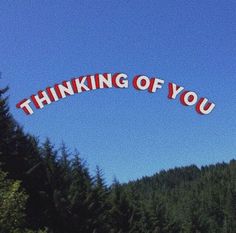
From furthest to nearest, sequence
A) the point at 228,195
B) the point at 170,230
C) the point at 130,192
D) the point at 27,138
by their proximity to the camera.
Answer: the point at 228,195, the point at 170,230, the point at 130,192, the point at 27,138

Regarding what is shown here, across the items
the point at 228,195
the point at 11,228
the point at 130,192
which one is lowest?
the point at 11,228

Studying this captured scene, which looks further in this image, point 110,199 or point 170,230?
point 170,230

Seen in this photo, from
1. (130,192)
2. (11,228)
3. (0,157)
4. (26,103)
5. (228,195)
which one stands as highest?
(228,195)

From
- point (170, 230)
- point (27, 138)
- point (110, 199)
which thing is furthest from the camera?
point (170, 230)

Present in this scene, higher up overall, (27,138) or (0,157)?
(27,138)

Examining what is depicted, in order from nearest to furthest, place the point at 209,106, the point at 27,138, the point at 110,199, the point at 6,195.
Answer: the point at 6,195 → the point at 209,106 → the point at 27,138 → the point at 110,199

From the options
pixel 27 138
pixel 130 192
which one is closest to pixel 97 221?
pixel 27 138

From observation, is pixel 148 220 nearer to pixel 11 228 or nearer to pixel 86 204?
pixel 86 204

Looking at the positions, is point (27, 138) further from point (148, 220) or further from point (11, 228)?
point (148, 220)

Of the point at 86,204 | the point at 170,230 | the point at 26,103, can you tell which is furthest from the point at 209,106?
the point at 170,230
